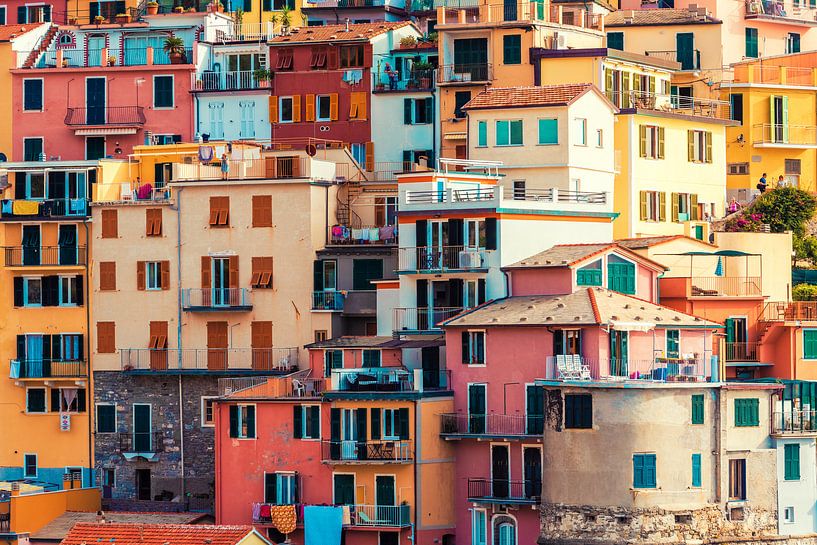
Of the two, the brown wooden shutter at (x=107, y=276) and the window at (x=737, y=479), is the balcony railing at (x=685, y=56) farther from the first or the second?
the window at (x=737, y=479)

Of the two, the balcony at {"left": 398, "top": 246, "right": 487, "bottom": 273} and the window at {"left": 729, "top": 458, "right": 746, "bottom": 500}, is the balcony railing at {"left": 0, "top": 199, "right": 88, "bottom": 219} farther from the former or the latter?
the window at {"left": 729, "top": 458, "right": 746, "bottom": 500}

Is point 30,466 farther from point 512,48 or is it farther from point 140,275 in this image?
point 512,48

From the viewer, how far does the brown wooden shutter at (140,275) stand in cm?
10475

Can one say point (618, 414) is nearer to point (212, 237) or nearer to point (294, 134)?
point (212, 237)

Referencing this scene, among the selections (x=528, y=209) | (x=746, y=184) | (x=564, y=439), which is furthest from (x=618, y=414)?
(x=746, y=184)

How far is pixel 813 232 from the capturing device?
10931 centimetres

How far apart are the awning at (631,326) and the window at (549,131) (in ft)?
44.4

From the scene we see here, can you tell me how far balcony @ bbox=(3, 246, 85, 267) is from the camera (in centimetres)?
10656

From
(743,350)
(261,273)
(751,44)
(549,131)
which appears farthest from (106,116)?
(743,350)

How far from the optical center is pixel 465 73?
109562 millimetres

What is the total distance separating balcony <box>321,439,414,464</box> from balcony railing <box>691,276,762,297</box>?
45.7 feet

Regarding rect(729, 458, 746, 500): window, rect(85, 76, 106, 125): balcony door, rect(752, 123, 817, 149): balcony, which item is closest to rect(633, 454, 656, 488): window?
rect(729, 458, 746, 500): window

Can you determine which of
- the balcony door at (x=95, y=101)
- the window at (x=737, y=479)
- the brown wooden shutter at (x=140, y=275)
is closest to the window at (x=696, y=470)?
the window at (x=737, y=479)

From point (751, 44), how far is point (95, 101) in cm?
3167
